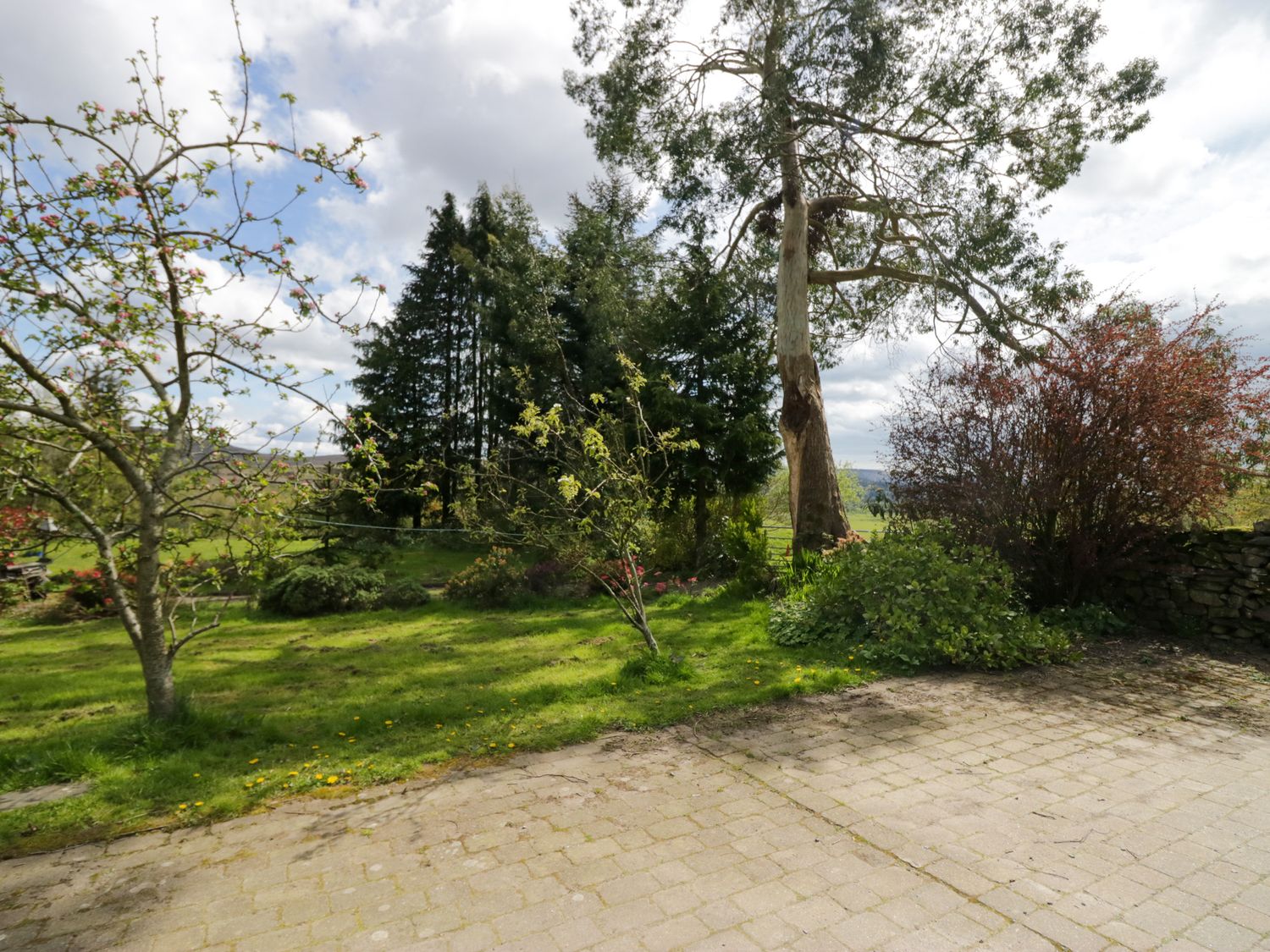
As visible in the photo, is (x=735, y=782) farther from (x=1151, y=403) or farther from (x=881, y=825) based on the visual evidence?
(x=1151, y=403)

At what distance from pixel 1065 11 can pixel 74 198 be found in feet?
41.0

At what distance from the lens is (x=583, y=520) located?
612 centimetres

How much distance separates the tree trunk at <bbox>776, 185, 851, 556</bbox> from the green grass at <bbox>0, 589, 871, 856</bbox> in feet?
7.28

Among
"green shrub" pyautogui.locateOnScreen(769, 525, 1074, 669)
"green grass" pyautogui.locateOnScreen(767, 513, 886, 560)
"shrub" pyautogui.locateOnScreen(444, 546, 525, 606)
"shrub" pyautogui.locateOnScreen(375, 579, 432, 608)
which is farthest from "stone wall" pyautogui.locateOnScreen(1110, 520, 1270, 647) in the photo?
"shrub" pyautogui.locateOnScreen(375, 579, 432, 608)

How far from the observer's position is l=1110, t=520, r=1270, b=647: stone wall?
281 inches

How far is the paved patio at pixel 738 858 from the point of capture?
261 cm

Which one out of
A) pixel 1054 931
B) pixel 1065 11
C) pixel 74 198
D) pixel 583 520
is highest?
pixel 1065 11

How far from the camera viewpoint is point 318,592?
1080 centimetres

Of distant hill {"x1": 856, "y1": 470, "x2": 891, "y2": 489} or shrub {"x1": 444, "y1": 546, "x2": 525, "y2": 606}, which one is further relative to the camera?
shrub {"x1": 444, "y1": 546, "x2": 525, "y2": 606}

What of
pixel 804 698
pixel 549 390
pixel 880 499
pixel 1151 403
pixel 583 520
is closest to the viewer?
pixel 804 698

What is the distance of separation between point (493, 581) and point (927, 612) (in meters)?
7.09

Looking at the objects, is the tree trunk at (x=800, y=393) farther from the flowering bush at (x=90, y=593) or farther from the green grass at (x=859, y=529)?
the flowering bush at (x=90, y=593)

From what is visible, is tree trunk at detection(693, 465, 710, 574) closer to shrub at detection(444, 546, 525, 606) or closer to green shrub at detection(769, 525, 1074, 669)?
shrub at detection(444, 546, 525, 606)

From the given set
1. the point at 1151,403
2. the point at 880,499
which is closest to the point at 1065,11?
the point at 1151,403
